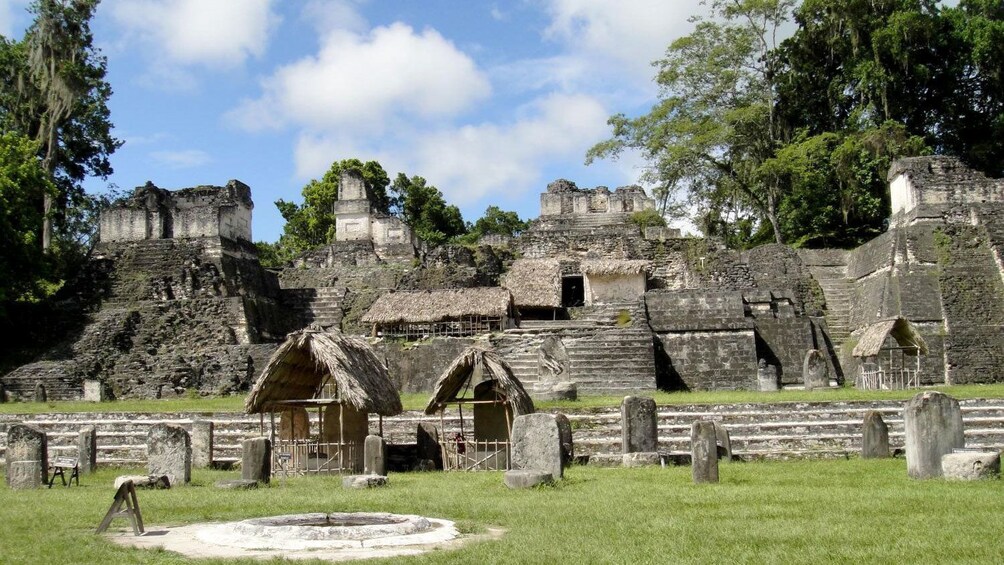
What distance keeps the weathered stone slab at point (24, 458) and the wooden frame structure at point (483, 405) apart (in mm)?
5206

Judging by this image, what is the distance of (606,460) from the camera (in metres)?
14.3

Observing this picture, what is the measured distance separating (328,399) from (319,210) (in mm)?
36779

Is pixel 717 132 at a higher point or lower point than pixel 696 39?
lower

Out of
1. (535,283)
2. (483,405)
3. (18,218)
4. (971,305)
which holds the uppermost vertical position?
(18,218)

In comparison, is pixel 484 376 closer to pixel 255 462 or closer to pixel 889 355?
pixel 255 462

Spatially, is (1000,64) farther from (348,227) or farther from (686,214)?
(348,227)

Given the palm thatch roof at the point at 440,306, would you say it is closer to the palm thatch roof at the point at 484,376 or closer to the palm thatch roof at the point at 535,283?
the palm thatch roof at the point at 535,283

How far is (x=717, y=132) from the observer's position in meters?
35.6

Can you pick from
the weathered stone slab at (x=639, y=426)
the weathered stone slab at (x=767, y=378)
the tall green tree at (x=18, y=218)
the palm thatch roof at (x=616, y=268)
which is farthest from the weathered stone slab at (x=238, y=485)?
the palm thatch roof at (x=616, y=268)

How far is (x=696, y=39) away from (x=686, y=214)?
8.06m

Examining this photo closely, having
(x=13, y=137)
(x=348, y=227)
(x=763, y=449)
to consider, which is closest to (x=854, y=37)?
(x=348, y=227)

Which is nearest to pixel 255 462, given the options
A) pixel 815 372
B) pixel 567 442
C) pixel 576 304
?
pixel 567 442

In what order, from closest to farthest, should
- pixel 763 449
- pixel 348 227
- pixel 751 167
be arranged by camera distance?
1. pixel 763 449
2. pixel 751 167
3. pixel 348 227

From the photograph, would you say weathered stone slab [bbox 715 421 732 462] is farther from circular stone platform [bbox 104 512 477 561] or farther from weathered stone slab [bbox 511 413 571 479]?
circular stone platform [bbox 104 512 477 561]
